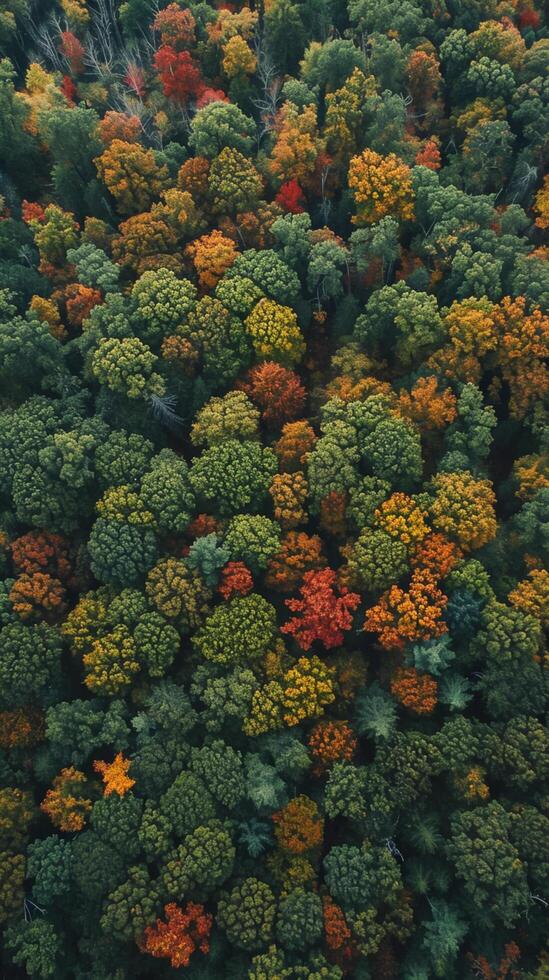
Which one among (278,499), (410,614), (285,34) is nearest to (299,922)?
(410,614)

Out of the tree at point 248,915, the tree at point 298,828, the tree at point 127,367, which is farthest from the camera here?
the tree at point 127,367

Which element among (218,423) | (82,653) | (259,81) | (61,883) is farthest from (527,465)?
(259,81)

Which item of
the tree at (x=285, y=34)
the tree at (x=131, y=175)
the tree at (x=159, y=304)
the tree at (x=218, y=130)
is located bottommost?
the tree at (x=159, y=304)

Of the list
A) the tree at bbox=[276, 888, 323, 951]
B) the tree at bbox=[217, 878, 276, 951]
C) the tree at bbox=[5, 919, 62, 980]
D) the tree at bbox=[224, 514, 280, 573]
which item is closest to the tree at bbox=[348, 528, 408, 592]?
the tree at bbox=[224, 514, 280, 573]

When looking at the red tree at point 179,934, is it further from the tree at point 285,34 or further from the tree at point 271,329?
the tree at point 285,34

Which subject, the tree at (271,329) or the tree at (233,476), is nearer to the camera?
the tree at (233,476)

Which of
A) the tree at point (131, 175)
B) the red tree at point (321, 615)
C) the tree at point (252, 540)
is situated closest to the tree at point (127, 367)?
the tree at point (252, 540)

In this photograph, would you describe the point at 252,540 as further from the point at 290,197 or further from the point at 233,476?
the point at 290,197
